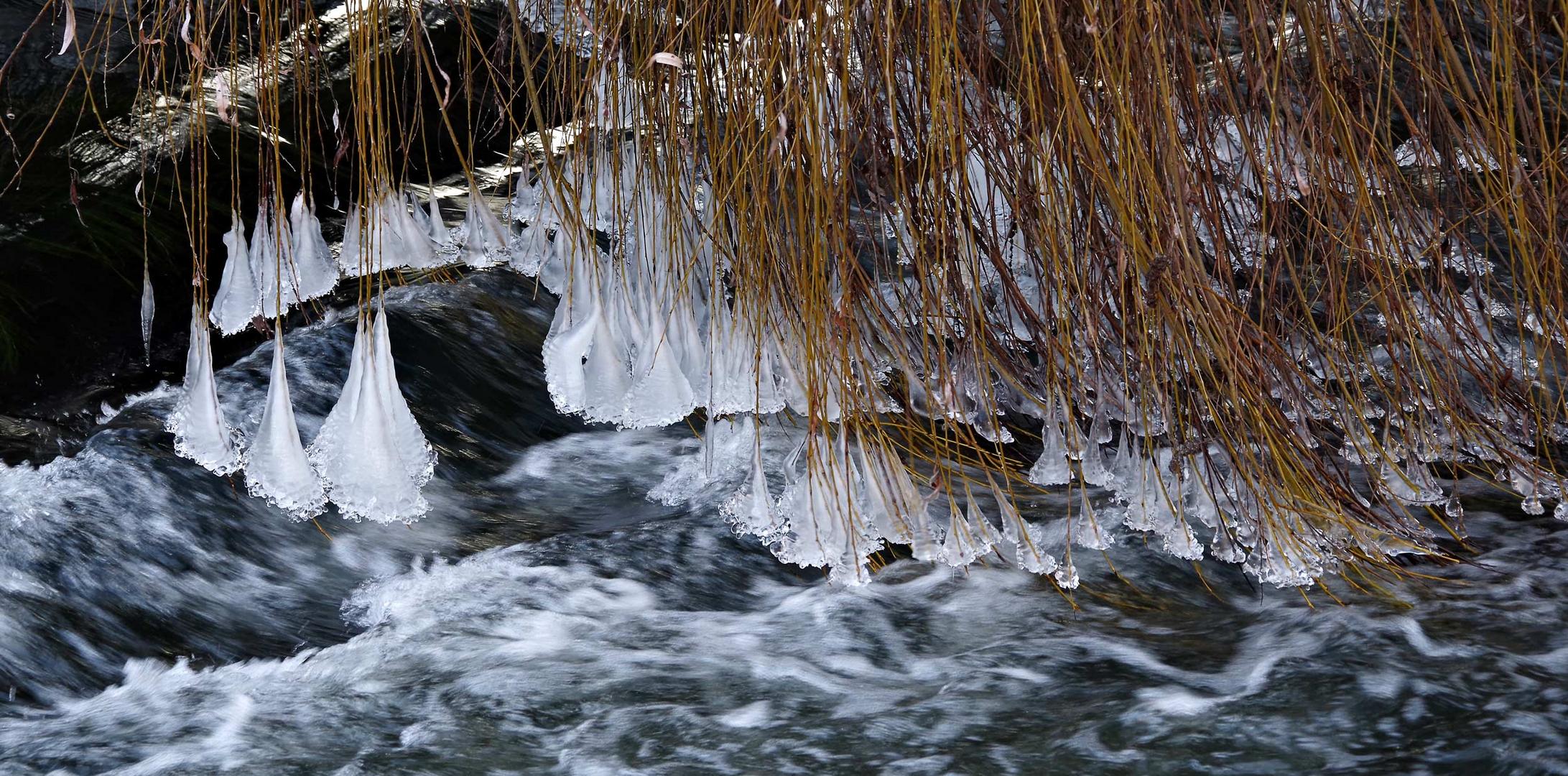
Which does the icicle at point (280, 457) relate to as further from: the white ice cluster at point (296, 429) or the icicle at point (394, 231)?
the icicle at point (394, 231)

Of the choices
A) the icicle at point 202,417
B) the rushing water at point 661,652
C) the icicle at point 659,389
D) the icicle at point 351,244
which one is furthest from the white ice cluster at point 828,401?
the icicle at point 202,417

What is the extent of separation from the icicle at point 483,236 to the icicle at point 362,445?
564mm

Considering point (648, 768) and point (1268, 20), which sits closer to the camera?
point (1268, 20)

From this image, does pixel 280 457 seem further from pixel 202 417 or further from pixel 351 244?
pixel 351 244

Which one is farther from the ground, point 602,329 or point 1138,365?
point 602,329

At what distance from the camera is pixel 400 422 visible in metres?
1.62

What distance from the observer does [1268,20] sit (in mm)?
1563

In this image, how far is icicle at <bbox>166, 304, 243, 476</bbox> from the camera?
1618 millimetres

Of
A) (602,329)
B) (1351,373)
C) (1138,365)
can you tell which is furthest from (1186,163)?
(602,329)

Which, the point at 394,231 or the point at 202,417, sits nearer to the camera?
the point at 202,417

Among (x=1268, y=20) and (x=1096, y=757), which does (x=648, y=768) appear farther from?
(x=1268, y=20)

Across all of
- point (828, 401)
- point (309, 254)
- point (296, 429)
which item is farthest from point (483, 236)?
point (828, 401)

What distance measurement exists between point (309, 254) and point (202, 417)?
1.04ft

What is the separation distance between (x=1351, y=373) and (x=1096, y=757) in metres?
0.60
